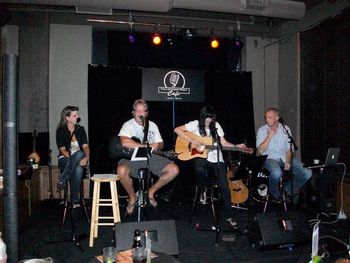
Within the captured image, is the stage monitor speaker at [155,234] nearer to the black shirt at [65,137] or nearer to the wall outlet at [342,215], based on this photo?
the black shirt at [65,137]

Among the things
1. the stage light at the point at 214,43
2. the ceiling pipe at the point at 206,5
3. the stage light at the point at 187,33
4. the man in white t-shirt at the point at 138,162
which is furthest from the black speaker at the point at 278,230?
the stage light at the point at 214,43

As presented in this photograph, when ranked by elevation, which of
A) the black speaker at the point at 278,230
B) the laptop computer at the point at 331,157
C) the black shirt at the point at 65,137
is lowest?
the black speaker at the point at 278,230

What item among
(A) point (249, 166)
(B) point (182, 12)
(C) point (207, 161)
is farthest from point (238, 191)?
(B) point (182, 12)

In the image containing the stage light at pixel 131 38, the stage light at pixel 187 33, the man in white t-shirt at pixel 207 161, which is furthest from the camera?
the stage light at pixel 131 38

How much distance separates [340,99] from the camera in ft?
17.7

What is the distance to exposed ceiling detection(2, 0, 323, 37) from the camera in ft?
15.9

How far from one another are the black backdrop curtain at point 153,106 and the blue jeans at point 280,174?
6.36 ft

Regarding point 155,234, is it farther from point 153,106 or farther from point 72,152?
point 153,106

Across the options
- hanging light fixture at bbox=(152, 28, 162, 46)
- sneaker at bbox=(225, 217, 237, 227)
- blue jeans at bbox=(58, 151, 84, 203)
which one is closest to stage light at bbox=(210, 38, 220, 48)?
hanging light fixture at bbox=(152, 28, 162, 46)

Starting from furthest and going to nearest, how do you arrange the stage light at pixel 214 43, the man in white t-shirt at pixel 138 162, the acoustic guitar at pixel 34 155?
the stage light at pixel 214 43
the acoustic guitar at pixel 34 155
the man in white t-shirt at pixel 138 162

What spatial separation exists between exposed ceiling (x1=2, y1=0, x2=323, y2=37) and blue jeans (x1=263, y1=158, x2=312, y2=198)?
217 centimetres

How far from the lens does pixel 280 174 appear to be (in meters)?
4.77

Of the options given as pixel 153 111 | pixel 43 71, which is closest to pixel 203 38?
pixel 153 111

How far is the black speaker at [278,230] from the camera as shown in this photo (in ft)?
→ 11.4
